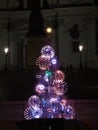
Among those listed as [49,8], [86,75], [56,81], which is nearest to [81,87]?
[86,75]

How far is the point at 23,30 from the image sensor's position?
55.2 m

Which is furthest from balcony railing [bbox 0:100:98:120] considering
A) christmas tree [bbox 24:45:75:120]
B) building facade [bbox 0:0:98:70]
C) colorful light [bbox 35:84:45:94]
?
building facade [bbox 0:0:98:70]

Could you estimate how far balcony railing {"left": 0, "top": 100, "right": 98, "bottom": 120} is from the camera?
35.2 meters

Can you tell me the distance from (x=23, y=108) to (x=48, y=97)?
3145 millimetres

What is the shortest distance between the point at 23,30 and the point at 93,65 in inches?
274

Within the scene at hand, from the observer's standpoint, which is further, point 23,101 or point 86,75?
point 86,75

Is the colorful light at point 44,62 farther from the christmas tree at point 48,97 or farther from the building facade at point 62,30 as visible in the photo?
the building facade at point 62,30

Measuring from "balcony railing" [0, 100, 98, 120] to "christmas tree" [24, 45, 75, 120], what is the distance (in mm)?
1859

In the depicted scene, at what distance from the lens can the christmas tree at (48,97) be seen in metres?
31.8

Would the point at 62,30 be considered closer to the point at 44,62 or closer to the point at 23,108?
the point at 23,108

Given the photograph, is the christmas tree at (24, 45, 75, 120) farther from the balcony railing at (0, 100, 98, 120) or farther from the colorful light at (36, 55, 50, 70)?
the balcony railing at (0, 100, 98, 120)

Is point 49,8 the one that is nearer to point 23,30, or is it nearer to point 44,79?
point 23,30

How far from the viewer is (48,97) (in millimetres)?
32844

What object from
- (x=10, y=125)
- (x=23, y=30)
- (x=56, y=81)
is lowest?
(x=10, y=125)
